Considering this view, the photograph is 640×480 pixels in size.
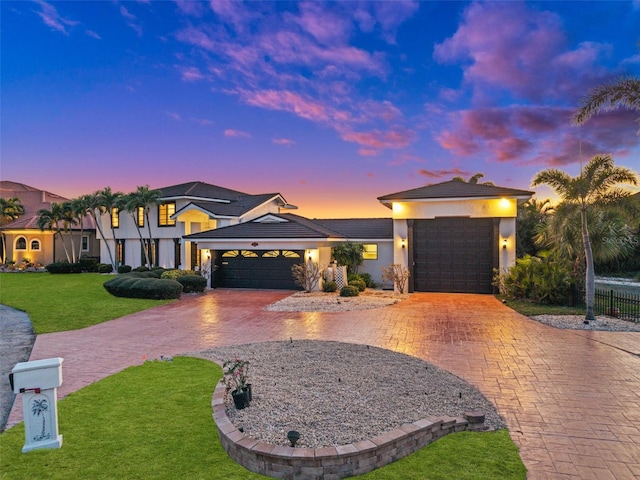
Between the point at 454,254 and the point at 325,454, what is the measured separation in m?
16.3

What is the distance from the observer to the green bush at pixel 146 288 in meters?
16.8

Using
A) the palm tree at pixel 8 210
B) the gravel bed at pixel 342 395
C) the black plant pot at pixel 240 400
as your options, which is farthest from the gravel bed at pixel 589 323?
the palm tree at pixel 8 210

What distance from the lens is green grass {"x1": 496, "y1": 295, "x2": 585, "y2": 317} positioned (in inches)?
515

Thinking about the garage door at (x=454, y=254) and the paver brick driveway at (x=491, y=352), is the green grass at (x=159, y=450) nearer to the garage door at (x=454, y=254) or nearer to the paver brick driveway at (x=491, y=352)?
the paver brick driveway at (x=491, y=352)

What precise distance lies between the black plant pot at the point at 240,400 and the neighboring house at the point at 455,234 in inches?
579

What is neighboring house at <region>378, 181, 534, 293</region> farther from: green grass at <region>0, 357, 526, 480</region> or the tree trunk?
green grass at <region>0, 357, 526, 480</region>

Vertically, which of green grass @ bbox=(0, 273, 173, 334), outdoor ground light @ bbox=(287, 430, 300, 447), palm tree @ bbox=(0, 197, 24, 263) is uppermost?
palm tree @ bbox=(0, 197, 24, 263)

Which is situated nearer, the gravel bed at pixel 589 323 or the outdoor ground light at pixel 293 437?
the outdoor ground light at pixel 293 437

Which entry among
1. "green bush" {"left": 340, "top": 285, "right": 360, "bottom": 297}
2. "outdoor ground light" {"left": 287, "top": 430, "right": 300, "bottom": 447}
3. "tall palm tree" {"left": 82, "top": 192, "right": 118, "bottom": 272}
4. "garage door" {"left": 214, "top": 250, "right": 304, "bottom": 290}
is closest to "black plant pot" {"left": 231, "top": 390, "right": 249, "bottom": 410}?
"outdoor ground light" {"left": 287, "top": 430, "right": 300, "bottom": 447}

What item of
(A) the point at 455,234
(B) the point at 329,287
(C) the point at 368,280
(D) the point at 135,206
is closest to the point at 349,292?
(B) the point at 329,287

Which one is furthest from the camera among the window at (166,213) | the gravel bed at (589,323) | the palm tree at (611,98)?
the window at (166,213)

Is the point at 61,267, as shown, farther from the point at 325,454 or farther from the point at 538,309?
the point at 325,454

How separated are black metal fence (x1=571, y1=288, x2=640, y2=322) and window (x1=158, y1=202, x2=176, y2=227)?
25615mm

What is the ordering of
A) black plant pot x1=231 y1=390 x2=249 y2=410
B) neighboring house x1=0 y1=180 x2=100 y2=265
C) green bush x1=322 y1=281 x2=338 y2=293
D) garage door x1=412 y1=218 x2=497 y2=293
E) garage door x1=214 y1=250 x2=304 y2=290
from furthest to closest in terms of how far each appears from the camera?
neighboring house x1=0 y1=180 x2=100 y2=265, garage door x1=214 y1=250 x2=304 y2=290, green bush x1=322 y1=281 x2=338 y2=293, garage door x1=412 y1=218 x2=497 y2=293, black plant pot x1=231 y1=390 x2=249 y2=410
